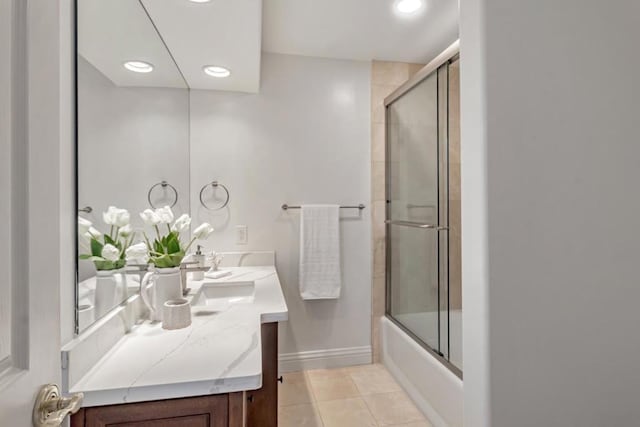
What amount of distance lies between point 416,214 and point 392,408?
122 cm

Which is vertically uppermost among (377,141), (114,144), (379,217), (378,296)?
(377,141)

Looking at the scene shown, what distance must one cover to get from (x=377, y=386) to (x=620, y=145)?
6.32 ft

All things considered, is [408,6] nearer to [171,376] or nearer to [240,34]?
[240,34]

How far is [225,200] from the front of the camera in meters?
2.34

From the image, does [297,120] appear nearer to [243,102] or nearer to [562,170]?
[243,102]

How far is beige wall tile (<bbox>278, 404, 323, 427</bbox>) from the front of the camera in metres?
1.85

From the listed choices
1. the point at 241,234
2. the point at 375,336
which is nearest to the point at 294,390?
the point at 375,336

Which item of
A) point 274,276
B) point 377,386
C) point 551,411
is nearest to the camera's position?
point 551,411

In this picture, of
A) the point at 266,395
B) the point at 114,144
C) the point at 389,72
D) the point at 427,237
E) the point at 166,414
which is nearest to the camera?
the point at 166,414

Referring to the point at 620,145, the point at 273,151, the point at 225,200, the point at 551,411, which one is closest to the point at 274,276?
the point at 225,200

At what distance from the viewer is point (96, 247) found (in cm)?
97

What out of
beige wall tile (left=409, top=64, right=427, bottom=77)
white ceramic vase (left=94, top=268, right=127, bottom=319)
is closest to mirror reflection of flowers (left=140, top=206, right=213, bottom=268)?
white ceramic vase (left=94, top=268, right=127, bottom=319)

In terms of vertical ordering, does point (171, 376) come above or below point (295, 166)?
below

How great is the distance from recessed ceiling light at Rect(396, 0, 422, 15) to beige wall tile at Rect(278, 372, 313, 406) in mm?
2442
